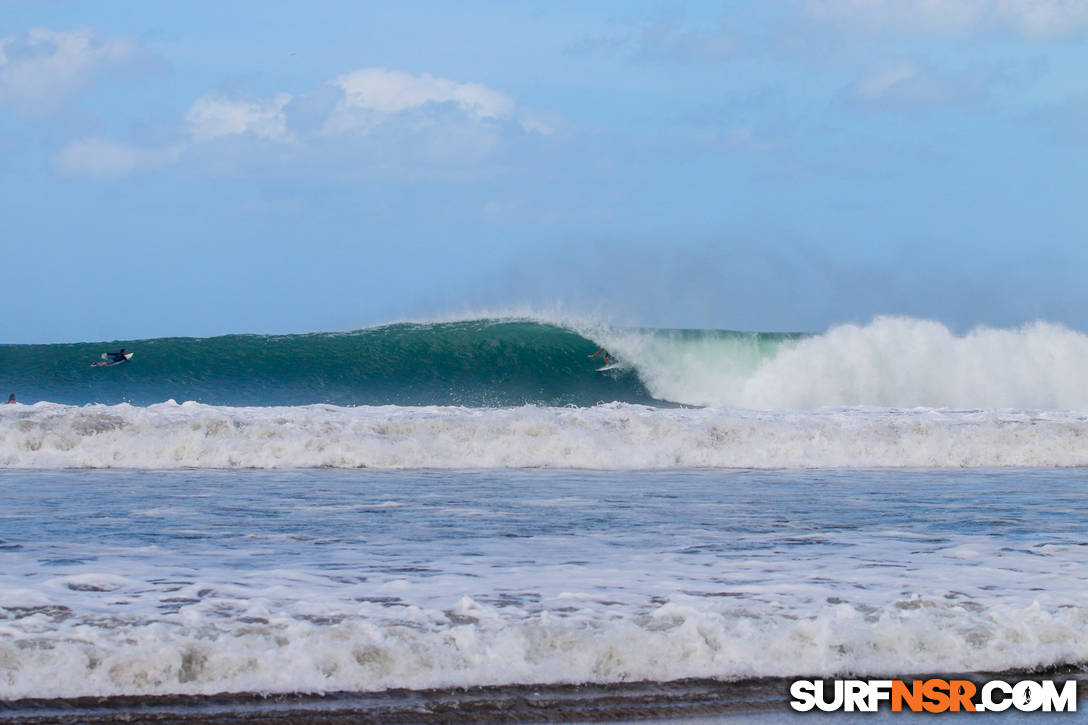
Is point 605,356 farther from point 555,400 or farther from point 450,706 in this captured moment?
point 450,706

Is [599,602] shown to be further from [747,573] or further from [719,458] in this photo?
[719,458]

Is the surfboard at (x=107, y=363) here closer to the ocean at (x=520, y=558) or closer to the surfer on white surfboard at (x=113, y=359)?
the surfer on white surfboard at (x=113, y=359)

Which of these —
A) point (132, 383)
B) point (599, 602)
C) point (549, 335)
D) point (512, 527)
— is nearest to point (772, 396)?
point (549, 335)

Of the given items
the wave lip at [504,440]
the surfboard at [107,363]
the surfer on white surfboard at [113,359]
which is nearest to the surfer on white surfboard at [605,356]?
the wave lip at [504,440]

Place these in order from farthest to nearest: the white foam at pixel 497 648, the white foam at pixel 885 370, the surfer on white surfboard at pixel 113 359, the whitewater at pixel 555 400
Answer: the surfer on white surfboard at pixel 113 359
the white foam at pixel 885 370
the whitewater at pixel 555 400
the white foam at pixel 497 648

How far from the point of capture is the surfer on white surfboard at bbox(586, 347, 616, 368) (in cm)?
→ 2523

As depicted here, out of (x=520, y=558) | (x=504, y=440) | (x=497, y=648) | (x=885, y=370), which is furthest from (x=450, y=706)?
(x=885, y=370)

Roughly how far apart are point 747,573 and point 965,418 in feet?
37.4

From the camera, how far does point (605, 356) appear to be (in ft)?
84.0

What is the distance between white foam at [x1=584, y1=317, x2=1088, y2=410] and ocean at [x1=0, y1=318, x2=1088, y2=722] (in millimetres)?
5917

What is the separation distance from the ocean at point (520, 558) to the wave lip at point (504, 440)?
0.05 metres

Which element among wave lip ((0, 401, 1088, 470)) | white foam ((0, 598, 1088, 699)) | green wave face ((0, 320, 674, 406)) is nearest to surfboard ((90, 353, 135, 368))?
green wave face ((0, 320, 674, 406))

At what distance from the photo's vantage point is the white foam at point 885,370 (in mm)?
22609

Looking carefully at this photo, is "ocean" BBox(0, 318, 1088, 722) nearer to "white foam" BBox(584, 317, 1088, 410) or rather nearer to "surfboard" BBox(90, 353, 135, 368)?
"white foam" BBox(584, 317, 1088, 410)
